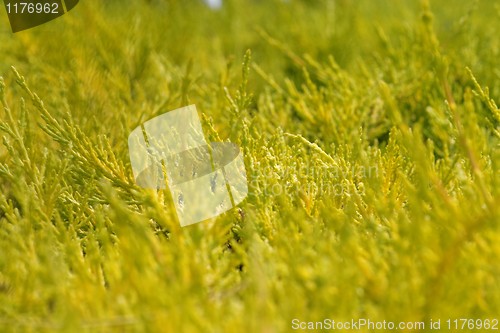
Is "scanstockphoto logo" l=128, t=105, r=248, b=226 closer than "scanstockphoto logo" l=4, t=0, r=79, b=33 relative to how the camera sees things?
Yes

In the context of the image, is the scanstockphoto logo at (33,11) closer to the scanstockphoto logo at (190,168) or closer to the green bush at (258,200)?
the green bush at (258,200)

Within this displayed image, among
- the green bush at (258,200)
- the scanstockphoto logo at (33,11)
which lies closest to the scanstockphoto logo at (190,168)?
the green bush at (258,200)

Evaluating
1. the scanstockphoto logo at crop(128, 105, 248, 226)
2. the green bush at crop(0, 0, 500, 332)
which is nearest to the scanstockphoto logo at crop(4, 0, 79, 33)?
the green bush at crop(0, 0, 500, 332)

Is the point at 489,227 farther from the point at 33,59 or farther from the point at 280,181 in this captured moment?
the point at 33,59

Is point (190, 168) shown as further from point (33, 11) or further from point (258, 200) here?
point (33, 11)

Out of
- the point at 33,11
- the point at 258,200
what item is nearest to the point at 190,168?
the point at 258,200

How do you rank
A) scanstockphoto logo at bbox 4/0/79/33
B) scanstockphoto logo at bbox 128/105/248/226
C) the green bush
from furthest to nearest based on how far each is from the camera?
scanstockphoto logo at bbox 4/0/79/33 < scanstockphoto logo at bbox 128/105/248/226 < the green bush

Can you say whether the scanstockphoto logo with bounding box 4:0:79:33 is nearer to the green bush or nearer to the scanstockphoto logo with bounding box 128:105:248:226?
the green bush
